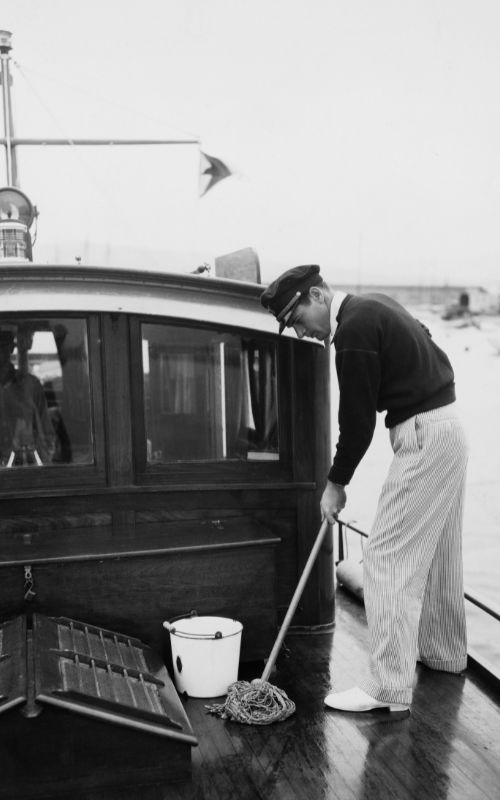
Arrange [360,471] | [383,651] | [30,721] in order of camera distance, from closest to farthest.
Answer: [30,721] < [383,651] < [360,471]

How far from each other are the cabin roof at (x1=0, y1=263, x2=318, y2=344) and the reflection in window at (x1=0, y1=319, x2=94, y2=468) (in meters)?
0.15

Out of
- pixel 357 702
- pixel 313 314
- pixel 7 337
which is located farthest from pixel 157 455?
pixel 357 702

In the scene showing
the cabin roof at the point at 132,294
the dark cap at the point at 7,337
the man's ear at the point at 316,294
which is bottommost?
the dark cap at the point at 7,337

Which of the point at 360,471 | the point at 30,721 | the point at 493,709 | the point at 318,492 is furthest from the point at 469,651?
the point at 360,471

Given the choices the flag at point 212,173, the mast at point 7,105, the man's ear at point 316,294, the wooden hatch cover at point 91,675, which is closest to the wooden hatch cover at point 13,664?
the wooden hatch cover at point 91,675

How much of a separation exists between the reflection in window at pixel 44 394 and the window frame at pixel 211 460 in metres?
0.25

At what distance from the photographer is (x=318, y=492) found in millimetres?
4258

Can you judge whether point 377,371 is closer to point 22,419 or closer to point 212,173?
point 22,419

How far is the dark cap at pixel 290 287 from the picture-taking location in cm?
314

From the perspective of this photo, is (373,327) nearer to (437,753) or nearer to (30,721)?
(437,753)

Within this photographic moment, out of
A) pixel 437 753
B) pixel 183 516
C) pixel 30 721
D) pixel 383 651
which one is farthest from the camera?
pixel 183 516

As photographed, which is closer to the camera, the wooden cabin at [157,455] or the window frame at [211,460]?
the wooden cabin at [157,455]

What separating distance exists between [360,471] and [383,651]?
31.6 m

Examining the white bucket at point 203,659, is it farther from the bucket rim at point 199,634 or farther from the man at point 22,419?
the man at point 22,419
